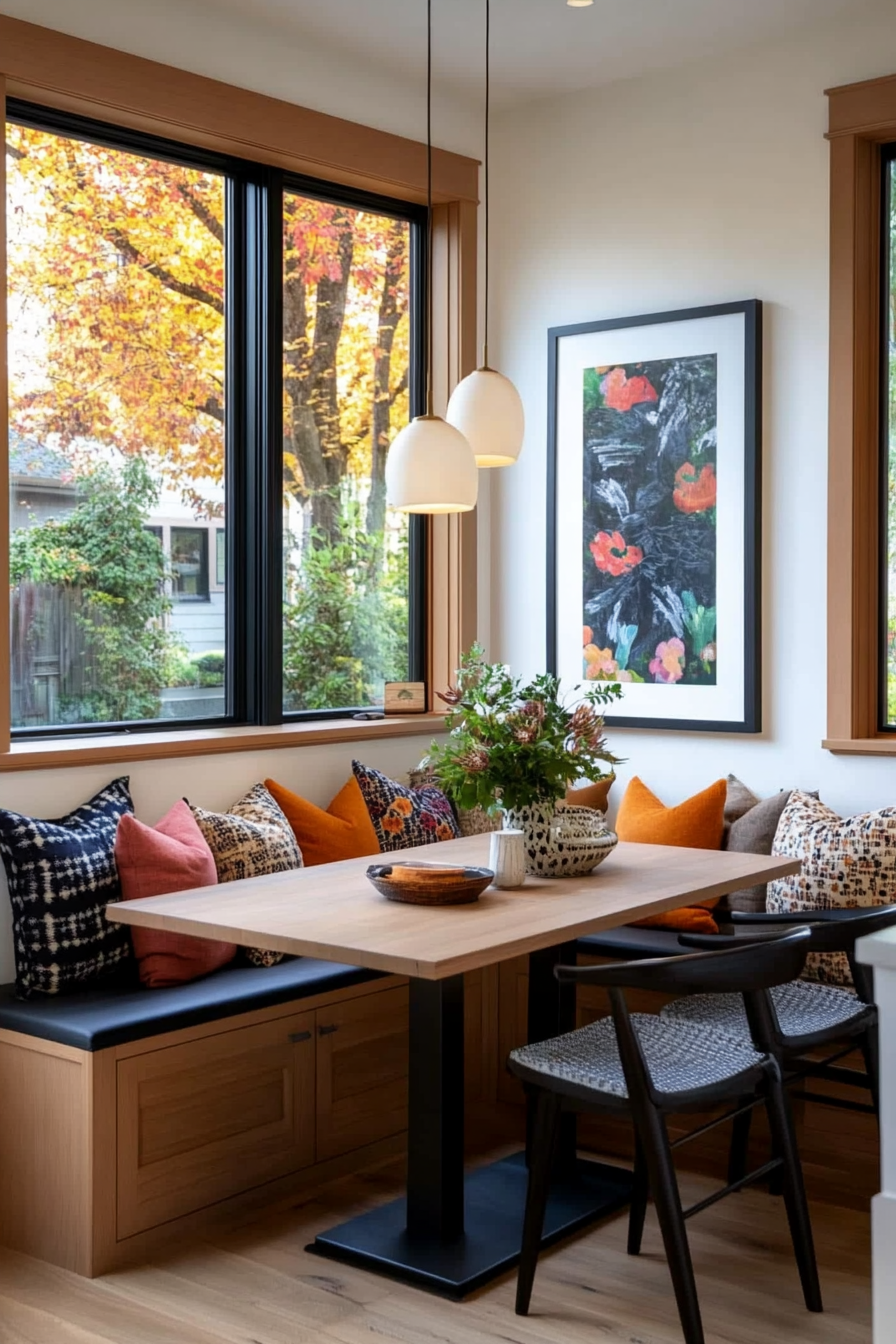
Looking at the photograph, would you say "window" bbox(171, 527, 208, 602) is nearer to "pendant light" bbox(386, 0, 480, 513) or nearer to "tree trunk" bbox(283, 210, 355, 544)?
"tree trunk" bbox(283, 210, 355, 544)

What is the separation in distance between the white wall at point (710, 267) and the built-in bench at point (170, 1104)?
1501mm

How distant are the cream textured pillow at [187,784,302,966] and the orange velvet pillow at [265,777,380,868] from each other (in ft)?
0.40

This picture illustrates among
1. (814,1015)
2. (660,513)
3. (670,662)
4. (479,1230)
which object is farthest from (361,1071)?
(660,513)

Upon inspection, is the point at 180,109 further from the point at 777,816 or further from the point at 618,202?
the point at 777,816

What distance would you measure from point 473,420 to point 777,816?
1.49 m

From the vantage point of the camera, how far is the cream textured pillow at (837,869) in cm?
359

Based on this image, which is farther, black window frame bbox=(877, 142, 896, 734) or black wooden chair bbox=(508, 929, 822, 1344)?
black window frame bbox=(877, 142, 896, 734)

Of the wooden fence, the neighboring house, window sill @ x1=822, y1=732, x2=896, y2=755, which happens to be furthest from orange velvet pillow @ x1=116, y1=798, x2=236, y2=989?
window sill @ x1=822, y1=732, x2=896, y2=755

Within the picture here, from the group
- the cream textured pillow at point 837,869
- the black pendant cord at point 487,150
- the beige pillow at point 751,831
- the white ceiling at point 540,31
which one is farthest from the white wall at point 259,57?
the cream textured pillow at point 837,869

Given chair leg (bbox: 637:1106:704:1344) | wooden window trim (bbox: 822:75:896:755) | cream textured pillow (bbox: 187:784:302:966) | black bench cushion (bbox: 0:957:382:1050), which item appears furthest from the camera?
wooden window trim (bbox: 822:75:896:755)

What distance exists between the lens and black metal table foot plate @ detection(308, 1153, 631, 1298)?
292 cm

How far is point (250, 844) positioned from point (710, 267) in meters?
2.22

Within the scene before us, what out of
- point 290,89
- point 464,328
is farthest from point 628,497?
point 290,89

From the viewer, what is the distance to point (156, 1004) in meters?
3.16
